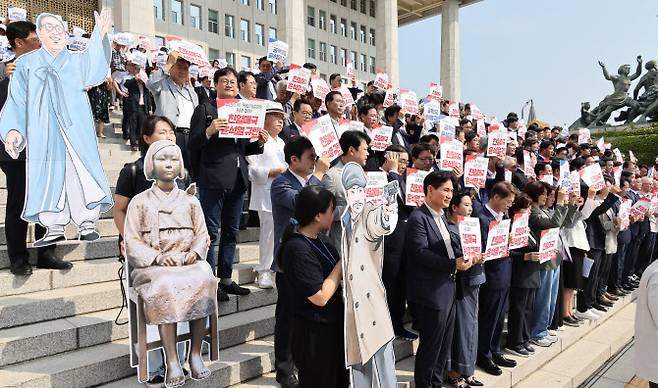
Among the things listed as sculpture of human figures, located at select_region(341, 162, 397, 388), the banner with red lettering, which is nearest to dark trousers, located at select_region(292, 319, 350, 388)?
sculpture of human figures, located at select_region(341, 162, 397, 388)

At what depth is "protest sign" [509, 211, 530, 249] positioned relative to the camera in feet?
15.9

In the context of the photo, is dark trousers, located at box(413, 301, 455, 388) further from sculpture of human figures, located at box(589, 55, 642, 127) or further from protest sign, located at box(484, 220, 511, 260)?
sculpture of human figures, located at box(589, 55, 642, 127)

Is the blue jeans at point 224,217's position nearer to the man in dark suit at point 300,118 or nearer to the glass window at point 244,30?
the man in dark suit at point 300,118

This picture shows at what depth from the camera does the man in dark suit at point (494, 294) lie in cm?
484

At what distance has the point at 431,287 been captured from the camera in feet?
13.2

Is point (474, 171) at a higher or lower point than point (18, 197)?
higher

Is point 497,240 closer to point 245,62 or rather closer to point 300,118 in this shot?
point 300,118

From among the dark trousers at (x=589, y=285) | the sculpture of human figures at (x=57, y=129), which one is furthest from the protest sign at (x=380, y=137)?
the dark trousers at (x=589, y=285)

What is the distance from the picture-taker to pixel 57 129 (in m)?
4.20

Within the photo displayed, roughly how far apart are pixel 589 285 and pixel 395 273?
3.85m

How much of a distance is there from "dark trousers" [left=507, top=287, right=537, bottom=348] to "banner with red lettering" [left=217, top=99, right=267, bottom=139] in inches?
126

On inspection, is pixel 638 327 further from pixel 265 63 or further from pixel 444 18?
pixel 444 18

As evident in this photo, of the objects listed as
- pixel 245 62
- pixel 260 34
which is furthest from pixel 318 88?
pixel 260 34

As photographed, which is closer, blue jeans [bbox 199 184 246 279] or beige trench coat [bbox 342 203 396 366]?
beige trench coat [bbox 342 203 396 366]
